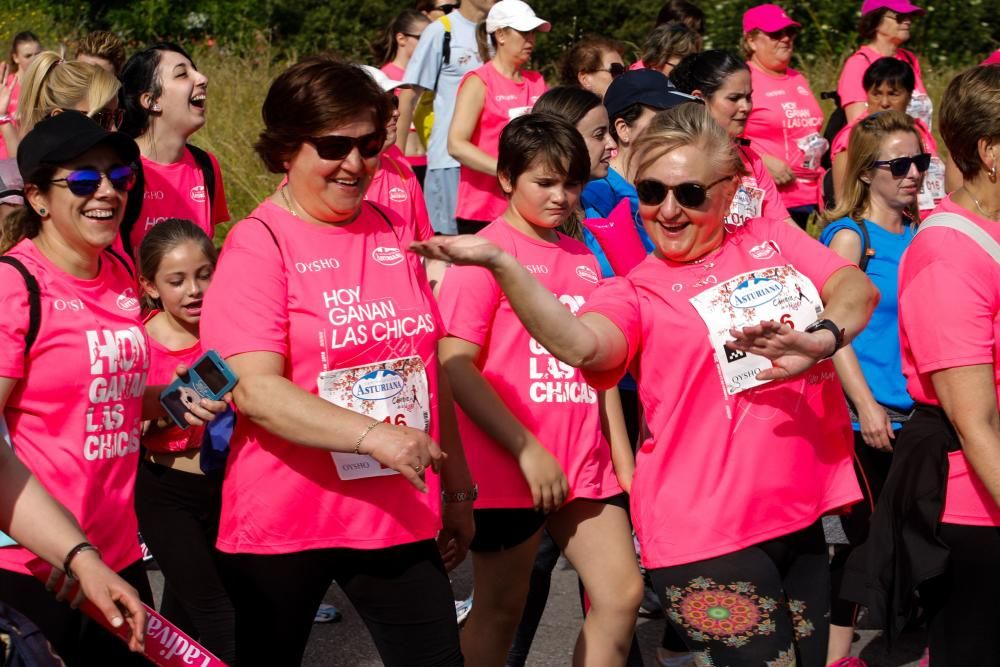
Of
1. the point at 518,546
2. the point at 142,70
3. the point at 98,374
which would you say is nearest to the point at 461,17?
the point at 142,70

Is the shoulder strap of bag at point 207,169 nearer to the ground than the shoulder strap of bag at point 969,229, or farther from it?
nearer to the ground

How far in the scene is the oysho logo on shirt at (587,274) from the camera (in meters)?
4.37

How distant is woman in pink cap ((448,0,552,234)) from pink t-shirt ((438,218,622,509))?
3.50 meters

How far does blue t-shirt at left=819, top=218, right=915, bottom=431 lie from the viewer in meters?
5.07

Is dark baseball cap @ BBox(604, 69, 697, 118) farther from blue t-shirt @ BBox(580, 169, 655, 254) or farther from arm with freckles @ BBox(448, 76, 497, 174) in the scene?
arm with freckles @ BBox(448, 76, 497, 174)

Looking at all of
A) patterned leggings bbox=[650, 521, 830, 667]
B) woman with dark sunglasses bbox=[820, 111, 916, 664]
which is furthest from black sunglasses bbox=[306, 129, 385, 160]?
woman with dark sunglasses bbox=[820, 111, 916, 664]

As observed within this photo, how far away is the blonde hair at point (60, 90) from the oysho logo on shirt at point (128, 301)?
1616mm

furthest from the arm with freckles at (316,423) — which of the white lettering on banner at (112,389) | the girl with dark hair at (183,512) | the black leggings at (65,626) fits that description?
the girl with dark hair at (183,512)

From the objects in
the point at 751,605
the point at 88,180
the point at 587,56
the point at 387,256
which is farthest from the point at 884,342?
the point at 587,56

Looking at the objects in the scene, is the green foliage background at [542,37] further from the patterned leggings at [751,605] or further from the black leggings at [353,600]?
the patterned leggings at [751,605]

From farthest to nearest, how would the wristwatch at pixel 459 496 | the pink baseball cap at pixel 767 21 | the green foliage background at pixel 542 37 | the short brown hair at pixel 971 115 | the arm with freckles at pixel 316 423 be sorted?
the green foliage background at pixel 542 37, the pink baseball cap at pixel 767 21, the wristwatch at pixel 459 496, the short brown hair at pixel 971 115, the arm with freckles at pixel 316 423

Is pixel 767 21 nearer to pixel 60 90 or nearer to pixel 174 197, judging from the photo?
pixel 174 197

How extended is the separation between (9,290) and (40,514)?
0.62 metres

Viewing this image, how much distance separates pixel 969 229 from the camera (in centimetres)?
352
